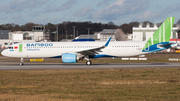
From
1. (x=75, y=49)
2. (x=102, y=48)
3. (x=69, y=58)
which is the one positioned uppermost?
(x=102, y=48)

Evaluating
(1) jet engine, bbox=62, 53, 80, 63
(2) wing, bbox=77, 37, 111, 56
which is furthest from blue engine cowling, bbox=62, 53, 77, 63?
(2) wing, bbox=77, 37, 111, 56

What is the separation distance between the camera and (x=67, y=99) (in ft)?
37.4

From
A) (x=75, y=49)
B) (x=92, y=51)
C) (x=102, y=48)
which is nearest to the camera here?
(x=92, y=51)

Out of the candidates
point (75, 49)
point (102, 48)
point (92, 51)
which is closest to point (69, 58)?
point (75, 49)

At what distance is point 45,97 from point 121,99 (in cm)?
382

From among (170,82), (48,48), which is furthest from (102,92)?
(48,48)

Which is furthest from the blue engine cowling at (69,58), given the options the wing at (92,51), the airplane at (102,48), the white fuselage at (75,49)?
the white fuselage at (75,49)

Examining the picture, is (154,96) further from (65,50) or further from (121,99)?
(65,50)

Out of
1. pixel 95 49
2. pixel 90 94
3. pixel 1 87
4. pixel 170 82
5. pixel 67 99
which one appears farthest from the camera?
pixel 95 49

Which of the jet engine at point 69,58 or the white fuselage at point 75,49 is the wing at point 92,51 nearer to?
the white fuselage at point 75,49

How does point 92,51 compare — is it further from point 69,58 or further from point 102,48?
point 69,58

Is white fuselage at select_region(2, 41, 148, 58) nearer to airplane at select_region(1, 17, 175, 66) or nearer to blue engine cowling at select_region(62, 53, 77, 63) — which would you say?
airplane at select_region(1, 17, 175, 66)

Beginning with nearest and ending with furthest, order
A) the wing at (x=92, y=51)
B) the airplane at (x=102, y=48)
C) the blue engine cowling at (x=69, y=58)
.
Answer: the blue engine cowling at (x=69, y=58)
the wing at (x=92, y=51)
the airplane at (x=102, y=48)

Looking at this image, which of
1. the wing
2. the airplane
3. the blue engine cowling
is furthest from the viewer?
the airplane
